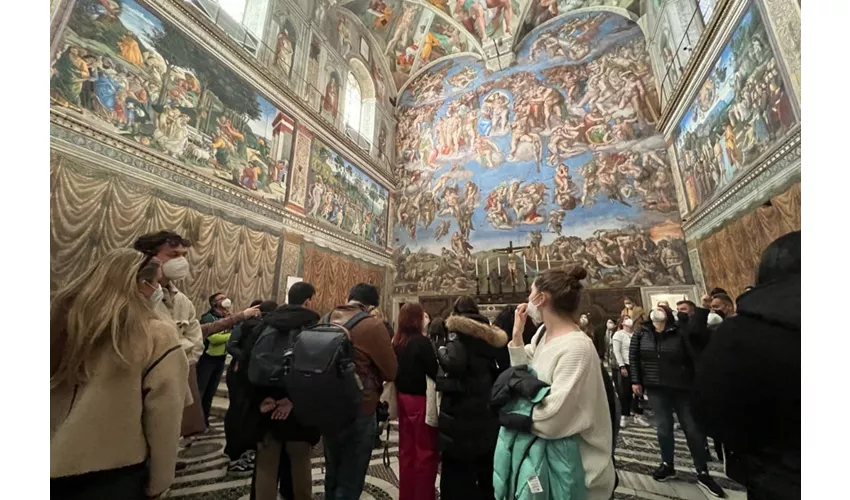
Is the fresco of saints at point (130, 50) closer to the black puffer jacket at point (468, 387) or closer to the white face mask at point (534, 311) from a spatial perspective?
the black puffer jacket at point (468, 387)

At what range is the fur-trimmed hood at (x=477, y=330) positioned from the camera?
1911mm

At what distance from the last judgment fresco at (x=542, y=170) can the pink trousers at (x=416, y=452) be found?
940 cm

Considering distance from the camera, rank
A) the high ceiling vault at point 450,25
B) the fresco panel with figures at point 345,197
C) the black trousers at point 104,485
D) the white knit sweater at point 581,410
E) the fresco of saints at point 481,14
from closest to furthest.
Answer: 1. the black trousers at point 104,485
2. the white knit sweater at point 581,410
3. the fresco panel with figures at point 345,197
4. the high ceiling vault at point 450,25
5. the fresco of saints at point 481,14

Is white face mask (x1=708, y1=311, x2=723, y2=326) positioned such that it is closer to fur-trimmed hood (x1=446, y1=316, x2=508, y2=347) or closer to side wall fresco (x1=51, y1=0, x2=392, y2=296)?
fur-trimmed hood (x1=446, y1=316, x2=508, y2=347)

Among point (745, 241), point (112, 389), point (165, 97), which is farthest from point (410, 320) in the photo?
point (745, 241)

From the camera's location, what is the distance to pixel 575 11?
12305 millimetres

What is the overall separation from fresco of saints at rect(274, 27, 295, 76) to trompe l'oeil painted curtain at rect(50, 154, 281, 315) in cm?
482

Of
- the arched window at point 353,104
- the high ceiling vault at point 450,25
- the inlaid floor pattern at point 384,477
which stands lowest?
the inlaid floor pattern at point 384,477

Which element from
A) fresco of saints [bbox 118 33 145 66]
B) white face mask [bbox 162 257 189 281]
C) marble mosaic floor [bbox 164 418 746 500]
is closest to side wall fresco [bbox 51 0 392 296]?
fresco of saints [bbox 118 33 145 66]

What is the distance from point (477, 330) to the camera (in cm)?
191

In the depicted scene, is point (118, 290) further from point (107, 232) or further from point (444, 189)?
point (444, 189)

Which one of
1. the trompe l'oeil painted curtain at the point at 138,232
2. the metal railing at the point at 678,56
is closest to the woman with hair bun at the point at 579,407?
the trompe l'oeil painted curtain at the point at 138,232

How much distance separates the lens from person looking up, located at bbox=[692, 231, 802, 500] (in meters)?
0.88

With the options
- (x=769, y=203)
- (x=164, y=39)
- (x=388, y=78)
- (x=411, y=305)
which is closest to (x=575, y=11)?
(x=388, y=78)
